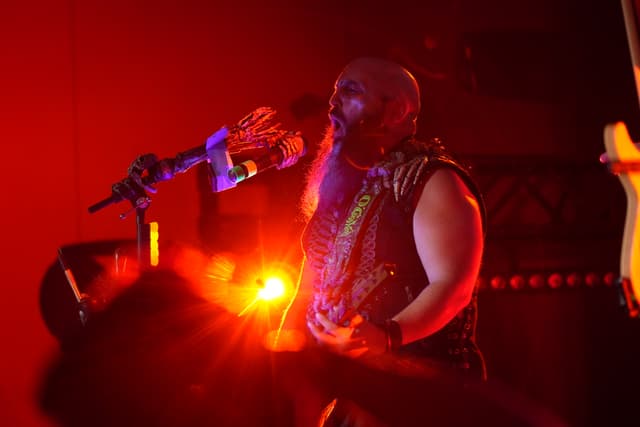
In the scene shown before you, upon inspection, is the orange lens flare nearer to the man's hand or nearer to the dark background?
the man's hand

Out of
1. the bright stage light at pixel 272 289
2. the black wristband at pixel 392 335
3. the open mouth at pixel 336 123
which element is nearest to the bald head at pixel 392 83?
the open mouth at pixel 336 123

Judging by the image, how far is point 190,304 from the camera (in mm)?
1784

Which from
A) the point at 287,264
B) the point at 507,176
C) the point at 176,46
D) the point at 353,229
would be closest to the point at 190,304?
the point at 353,229

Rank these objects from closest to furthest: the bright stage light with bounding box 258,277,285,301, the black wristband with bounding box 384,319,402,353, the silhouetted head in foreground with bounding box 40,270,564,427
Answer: the black wristband with bounding box 384,319,402,353, the silhouetted head in foreground with bounding box 40,270,564,427, the bright stage light with bounding box 258,277,285,301

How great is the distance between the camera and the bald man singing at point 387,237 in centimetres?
161

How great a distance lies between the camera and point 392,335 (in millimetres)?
1536

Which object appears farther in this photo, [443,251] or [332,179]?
[332,179]

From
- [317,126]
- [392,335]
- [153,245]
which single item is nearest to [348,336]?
[392,335]

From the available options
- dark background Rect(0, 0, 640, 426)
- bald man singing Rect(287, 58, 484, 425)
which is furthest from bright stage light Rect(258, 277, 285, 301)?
bald man singing Rect(287, 58, 484, 425)

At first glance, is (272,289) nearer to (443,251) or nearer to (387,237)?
(387,237)

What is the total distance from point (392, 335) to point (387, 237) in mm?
359

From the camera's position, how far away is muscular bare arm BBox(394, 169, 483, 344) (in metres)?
1.61

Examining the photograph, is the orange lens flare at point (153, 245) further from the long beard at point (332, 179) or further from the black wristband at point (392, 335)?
the black wristband at point (392, 335)

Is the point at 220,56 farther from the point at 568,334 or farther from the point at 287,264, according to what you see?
the point at 568,334
